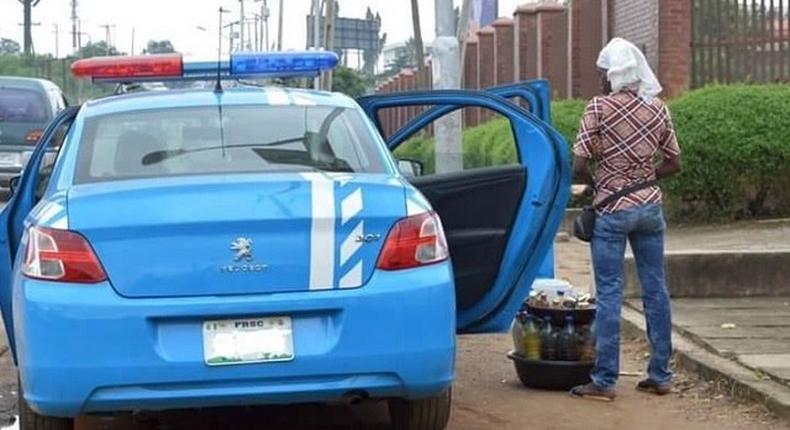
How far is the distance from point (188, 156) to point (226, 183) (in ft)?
1.70

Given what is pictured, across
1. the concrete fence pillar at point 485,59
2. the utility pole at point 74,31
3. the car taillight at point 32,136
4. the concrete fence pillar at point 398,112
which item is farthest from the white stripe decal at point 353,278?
the utility pole at point 74,31

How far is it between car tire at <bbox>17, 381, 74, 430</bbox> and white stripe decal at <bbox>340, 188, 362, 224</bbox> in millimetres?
1493

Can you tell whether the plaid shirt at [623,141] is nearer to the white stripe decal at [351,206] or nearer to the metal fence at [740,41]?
the white stripe decal at [351,206]

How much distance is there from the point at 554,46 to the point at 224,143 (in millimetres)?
18768

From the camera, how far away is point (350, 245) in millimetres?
5730

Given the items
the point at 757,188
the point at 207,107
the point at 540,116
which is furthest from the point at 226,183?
the point at 757,188

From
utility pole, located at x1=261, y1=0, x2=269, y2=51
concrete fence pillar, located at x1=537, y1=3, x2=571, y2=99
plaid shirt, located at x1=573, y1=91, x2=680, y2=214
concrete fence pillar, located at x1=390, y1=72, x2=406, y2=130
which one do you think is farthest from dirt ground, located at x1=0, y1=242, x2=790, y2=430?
utility pole, located at x1=261, y1=0, x2=269, y2=51

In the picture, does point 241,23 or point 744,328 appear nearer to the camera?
point 744,328

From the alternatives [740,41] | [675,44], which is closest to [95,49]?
[675,44]

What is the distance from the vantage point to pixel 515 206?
7.34 metres

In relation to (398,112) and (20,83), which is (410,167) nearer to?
Result: (20,83)

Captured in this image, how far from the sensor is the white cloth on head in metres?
7.33

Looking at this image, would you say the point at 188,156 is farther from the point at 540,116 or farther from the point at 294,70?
the point at 540,116

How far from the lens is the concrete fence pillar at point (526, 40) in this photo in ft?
86.0
